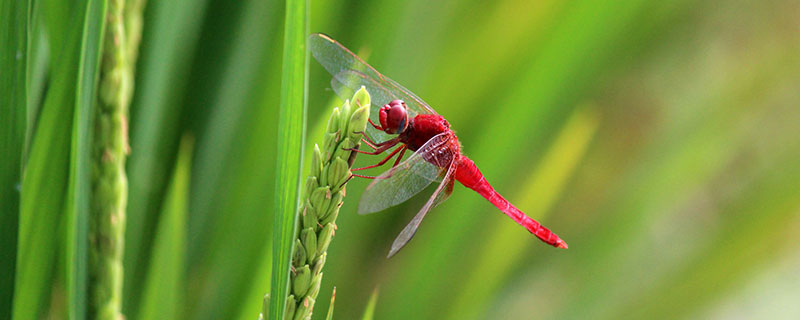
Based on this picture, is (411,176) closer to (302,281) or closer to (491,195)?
(491,195)

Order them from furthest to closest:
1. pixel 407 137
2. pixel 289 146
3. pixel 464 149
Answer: pixel 464 149 < pixel 407 137 < pixel 289 146

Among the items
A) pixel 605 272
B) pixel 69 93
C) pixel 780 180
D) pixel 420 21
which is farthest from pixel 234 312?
pixel 780 180

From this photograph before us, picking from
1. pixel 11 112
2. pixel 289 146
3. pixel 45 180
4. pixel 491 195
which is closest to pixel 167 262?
pixel 45 180

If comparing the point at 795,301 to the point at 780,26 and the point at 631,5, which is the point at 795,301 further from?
the point at 631,5

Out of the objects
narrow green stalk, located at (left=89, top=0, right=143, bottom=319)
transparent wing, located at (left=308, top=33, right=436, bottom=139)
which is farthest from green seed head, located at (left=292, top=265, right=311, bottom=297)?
transparent wing, located at (left=308, top=33, right=436, bottom=139)

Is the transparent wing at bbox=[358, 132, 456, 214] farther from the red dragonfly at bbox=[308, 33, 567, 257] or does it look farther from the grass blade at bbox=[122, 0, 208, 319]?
the grass blade at bbox=[122, 0, 208, 319]

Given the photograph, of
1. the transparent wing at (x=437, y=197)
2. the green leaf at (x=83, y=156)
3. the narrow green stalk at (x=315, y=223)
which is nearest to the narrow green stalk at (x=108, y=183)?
the green leaf at (x=83, y=156)

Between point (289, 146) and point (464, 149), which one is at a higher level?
point (289, 146)

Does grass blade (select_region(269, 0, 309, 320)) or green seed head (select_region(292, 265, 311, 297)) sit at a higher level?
grass blade (select_region(269, 0, 309, 320))
